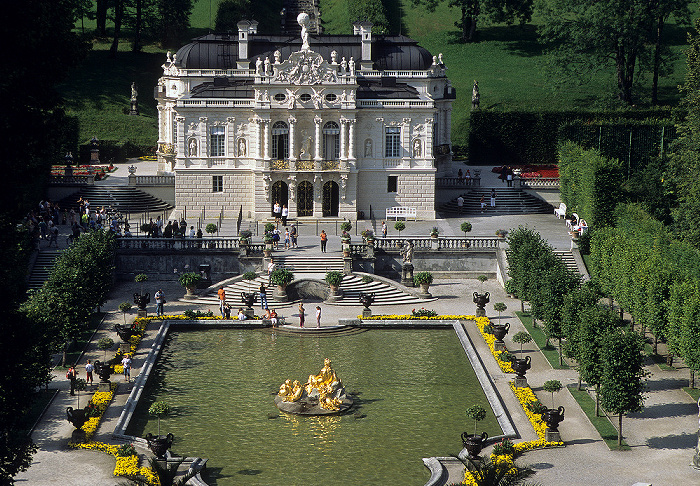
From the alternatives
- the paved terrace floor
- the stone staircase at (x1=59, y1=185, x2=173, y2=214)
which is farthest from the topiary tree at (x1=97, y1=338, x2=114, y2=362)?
the stone staircase at (x1=59, y1=185, x2=173, y2=214)

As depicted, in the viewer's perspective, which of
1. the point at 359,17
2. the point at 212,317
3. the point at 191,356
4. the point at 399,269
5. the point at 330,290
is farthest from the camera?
the point at 359,17

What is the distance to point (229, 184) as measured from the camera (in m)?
95.1

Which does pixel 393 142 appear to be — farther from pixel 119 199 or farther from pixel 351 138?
pixel 119 199

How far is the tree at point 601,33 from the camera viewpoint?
364 feet

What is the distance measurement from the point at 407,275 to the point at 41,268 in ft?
81.2

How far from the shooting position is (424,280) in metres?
79.8

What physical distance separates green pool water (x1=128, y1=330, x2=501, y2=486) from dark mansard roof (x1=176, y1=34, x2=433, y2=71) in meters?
35.7

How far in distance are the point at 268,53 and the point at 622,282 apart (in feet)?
140

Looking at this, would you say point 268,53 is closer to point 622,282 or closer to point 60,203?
point 60,203

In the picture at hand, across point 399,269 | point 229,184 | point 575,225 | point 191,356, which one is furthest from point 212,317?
point 575,225

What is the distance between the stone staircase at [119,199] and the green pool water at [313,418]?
88.5ft

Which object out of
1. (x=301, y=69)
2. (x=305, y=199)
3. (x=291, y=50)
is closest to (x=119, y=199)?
(x=305, y=199)

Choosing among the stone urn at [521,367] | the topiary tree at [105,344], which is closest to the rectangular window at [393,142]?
the topiary tree at [105,344]

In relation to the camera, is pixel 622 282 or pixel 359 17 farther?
pixel 359 17
